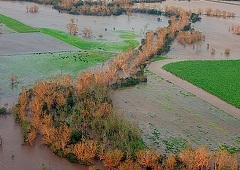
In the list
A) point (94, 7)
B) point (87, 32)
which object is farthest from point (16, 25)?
point (94, 7)

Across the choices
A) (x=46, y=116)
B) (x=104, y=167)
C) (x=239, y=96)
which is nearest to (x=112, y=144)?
(x=104, y=167)

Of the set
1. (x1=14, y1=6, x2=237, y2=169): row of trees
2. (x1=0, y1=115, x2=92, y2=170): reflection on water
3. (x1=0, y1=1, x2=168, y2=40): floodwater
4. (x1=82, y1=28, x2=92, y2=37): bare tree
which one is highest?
(x1=0, y1=1, x2=168, y2=40): floodwater

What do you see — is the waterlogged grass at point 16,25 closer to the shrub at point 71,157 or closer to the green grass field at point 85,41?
the green grass field at point 85,41

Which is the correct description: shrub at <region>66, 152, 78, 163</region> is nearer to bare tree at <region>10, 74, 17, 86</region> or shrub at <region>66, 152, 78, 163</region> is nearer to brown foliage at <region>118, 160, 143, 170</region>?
brown foliage at <region>118, 160, 143, 170</region>

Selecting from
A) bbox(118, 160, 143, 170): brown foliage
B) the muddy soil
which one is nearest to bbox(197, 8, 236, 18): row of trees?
the muddy soil

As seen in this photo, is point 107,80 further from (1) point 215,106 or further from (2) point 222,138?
(2) point 222,138
